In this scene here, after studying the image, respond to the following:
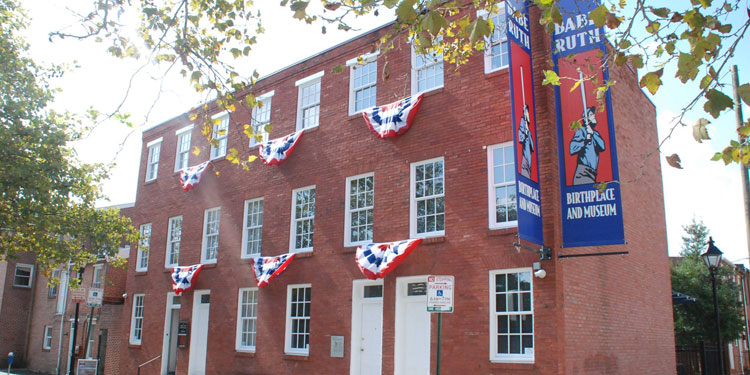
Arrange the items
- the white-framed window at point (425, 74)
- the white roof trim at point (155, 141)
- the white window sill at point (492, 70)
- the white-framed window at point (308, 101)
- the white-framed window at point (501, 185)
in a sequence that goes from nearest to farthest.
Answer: the white-framed window at point (501, 185) < the white window sill at point (492, 70) < the white-framed window at point (425, 74) < the white-framed window at point (308, 101) < the white roof trim at point (155, 141)

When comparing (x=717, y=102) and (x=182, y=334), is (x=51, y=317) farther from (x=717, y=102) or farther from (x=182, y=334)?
(x=717, y=102)

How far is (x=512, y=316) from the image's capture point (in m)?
13.3

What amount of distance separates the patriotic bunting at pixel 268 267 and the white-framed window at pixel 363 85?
4459mm

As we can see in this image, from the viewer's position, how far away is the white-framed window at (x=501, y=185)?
13789mm

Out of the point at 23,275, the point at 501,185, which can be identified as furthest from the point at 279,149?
the point at 23,275

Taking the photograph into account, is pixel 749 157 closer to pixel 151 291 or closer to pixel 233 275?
pixel 233 275

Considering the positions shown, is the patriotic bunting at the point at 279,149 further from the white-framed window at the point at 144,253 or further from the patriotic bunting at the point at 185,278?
the white-framed window at the point at 144,253

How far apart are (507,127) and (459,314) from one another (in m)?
4.20

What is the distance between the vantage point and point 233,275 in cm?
2003

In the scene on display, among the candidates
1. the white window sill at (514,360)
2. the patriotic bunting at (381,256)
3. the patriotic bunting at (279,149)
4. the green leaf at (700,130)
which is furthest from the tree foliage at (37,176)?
the green leaf at (700,130)

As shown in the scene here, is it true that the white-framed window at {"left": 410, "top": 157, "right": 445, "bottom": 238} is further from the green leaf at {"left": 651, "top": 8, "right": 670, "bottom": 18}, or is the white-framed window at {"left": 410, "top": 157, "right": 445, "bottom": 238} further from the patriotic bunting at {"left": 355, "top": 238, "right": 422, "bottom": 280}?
the green leaf at {"left": 651, "top": 8, "right": 670, "bottom": 18}

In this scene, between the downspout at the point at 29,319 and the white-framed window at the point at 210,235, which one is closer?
the white-framed window at the point at 210,235

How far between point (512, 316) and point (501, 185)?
2794mm

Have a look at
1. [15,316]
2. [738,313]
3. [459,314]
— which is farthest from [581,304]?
[15,316]
